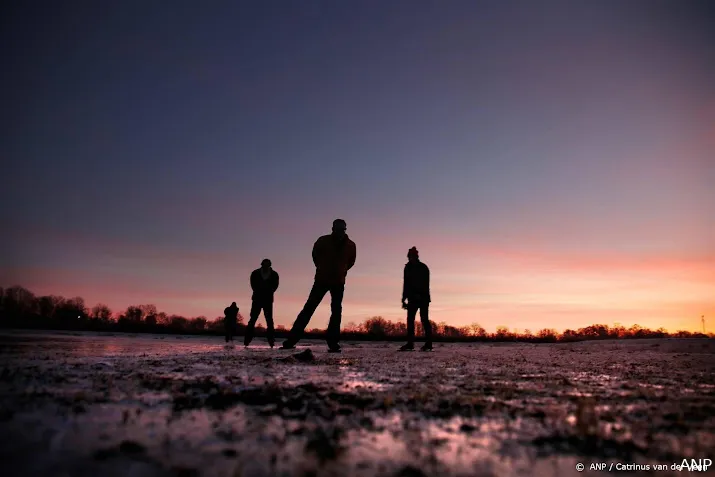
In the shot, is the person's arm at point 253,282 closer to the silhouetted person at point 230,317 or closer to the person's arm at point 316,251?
the person's arm at point 316,251

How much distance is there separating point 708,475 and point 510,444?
687 millimetres

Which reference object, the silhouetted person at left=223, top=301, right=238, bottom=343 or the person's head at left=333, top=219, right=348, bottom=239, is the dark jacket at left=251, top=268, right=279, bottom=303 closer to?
the person's head at left=333, top=219, right=348, bottom=239

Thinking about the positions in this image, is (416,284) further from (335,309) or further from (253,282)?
(253,282)

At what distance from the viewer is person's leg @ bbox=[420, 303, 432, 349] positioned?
12.8 m

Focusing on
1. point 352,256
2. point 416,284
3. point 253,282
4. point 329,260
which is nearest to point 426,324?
point 416,284

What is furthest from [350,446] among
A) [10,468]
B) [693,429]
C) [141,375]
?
[141,375]

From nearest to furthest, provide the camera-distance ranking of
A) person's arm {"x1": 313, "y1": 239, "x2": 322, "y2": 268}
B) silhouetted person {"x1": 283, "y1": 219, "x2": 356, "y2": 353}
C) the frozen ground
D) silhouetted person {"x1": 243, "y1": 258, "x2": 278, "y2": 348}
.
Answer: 1. the frozen ground
2. silhouetted person {"x1": 283, "y1": 219, "x2": 356, "y2": 353}
3. person's arm {"x1": 313, "y1": 239, "x2": 322, "y2": 268}
4. silhouetted person {"x1": 243, "y1": 258, "x2": 278, "y2": 348}

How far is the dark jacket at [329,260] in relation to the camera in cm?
1005

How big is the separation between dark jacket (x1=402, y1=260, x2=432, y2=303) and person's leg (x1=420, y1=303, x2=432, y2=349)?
24 centimetres

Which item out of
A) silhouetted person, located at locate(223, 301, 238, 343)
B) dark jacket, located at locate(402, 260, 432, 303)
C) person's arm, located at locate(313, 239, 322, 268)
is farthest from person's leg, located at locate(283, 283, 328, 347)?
silhouetted person, located at locate(223, 301, 238, 343)

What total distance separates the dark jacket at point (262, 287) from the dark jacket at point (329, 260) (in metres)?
4.30

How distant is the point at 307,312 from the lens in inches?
385

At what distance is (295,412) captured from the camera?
2598 mm

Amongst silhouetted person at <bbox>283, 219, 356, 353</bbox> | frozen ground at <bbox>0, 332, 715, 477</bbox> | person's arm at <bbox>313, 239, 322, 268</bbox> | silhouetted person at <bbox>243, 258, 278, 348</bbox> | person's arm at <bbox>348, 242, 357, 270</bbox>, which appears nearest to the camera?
frozen ground at <bbox>0, 332, 715, 477</bbox>
